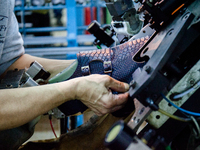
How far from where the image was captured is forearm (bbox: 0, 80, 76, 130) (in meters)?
0.79

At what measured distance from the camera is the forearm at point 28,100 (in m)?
0.79

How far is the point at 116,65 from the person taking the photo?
2.92ft

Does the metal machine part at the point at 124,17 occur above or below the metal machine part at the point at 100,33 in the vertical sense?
above

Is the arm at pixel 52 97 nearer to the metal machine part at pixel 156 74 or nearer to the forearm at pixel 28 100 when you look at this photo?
the forearm at pixel 28 100

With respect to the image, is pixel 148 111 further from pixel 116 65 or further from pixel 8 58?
pixel 8 58

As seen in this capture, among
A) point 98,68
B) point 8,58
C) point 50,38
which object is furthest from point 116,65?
point 50,38

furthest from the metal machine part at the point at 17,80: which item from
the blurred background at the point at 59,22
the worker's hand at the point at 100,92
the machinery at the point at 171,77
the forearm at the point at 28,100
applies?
the blurred background at the point at 59,22

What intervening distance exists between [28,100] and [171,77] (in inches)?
18.1

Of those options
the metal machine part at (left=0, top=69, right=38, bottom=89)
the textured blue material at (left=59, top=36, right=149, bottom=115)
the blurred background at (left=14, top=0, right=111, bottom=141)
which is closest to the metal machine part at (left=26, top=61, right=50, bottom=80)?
the metal machine part at (left=0, top=69, right=38, bottom=89)

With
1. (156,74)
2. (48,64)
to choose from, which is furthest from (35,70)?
(156,74)

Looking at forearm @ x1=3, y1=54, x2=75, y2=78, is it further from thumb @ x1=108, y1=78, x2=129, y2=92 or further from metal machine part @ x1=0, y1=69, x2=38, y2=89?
thumb @ x1=108, y1=78, x2=129, y2=92

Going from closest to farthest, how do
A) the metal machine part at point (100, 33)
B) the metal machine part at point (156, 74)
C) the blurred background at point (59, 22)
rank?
the metal machine part at point (156, 74)
the metal machine part at point (100, 33)
the blurred background at point (59, 22)

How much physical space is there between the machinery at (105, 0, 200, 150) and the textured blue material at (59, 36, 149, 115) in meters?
0.06

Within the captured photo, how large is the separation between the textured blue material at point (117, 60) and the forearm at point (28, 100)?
0.47ft
